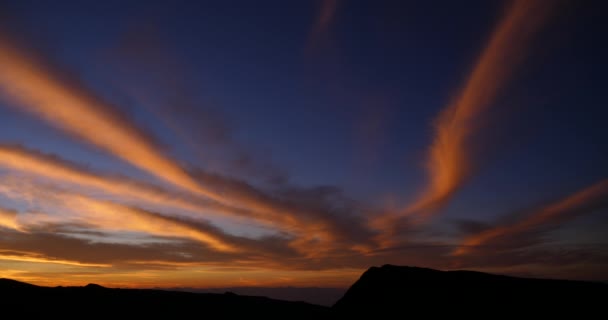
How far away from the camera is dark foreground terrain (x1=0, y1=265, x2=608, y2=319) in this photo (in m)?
19.0

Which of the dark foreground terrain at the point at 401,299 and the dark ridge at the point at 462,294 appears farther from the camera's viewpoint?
the dark foreground terrain at the point at 401,299

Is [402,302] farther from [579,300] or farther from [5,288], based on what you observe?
[5,288]

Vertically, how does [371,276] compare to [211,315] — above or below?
above

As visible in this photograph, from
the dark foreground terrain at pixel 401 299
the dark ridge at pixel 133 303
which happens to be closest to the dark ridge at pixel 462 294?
the dark foreground terrain at pixel 401 299

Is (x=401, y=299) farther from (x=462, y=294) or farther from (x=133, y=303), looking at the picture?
(x=133, y=303)

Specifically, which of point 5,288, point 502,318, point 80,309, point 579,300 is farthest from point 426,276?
point 5,288

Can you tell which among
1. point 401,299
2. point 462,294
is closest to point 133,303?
point 401,299

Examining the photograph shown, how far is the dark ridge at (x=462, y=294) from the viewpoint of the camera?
18.9 meters

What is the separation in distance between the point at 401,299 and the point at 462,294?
357cm

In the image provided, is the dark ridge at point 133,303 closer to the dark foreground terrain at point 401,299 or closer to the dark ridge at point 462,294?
the dark foreground terrain at point 401,299

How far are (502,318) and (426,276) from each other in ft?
21.2

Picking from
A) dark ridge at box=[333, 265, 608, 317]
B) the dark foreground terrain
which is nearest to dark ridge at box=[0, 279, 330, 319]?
the dark foreground terrain

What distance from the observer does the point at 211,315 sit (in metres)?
37.2

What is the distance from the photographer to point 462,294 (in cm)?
2125
